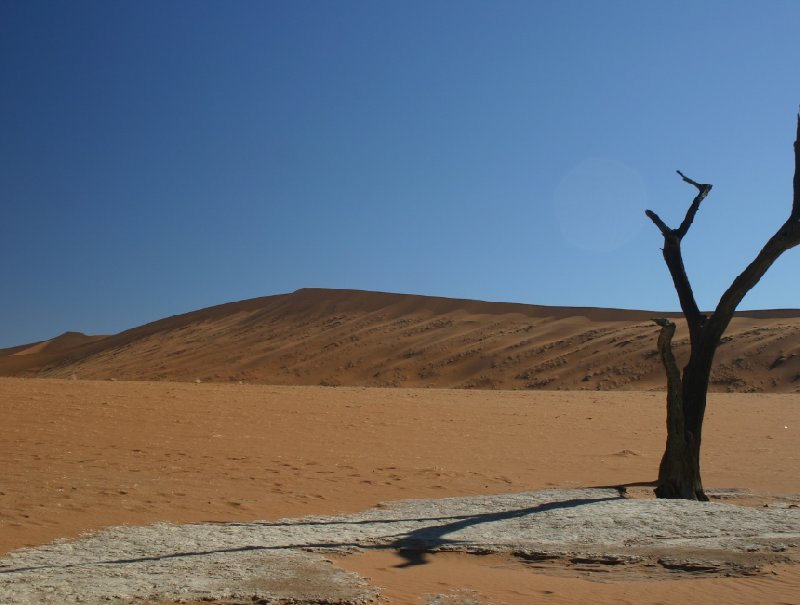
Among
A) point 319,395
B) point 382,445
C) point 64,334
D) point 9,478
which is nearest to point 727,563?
point 9,478

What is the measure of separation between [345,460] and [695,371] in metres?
5.43

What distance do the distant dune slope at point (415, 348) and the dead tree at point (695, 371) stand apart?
25365 millimetres

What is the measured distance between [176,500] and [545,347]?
36.2 metres

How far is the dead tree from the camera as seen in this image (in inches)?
353

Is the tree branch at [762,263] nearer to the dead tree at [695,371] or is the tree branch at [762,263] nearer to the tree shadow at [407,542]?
the dead tree at [695,371]

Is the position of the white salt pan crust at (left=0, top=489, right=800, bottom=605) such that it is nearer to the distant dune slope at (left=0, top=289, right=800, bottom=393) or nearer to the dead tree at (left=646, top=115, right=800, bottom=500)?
the dead tree at (left=646, top=115, right=800, bottom=500)

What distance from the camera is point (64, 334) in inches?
3693

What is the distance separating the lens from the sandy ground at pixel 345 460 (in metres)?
5.66

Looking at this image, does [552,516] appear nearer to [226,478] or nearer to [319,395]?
[226,478]

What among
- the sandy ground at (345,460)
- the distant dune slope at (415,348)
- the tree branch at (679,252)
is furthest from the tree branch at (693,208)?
the distant dune slope at (415,348)

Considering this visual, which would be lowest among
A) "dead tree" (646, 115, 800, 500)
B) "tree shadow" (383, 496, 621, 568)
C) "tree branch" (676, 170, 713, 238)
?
"tree shadow" (383, 496, 621, 568)

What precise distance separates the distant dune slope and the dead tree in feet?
83.2

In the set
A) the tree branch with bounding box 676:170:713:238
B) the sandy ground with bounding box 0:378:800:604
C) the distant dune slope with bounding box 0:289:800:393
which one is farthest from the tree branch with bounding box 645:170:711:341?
the distant dune slope with bounding box 0:289:800:393

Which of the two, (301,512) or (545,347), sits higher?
(545,347)
